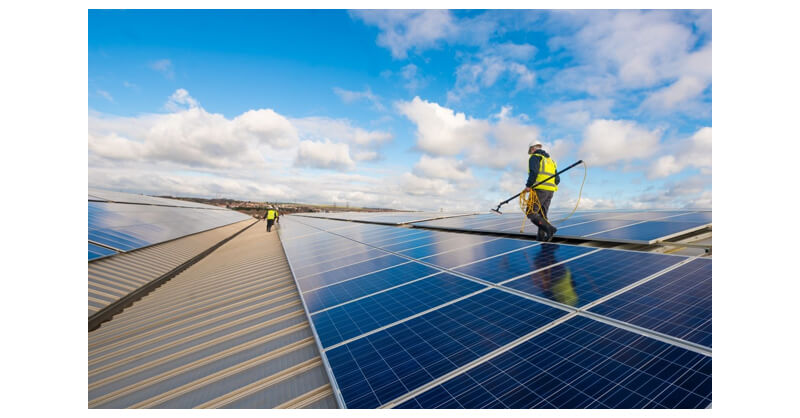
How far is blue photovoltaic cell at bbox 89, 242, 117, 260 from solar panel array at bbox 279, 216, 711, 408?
1034 centimetres

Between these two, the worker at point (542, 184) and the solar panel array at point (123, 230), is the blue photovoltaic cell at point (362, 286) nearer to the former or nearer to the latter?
the worker at point (542, 184)

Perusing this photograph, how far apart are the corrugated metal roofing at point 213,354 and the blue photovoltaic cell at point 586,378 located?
161cm

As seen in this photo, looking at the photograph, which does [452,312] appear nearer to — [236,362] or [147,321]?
[236,362]

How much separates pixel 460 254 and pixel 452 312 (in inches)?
148

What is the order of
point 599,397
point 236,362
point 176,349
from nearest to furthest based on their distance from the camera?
point 599,397 < point 236,362 < point 176,349

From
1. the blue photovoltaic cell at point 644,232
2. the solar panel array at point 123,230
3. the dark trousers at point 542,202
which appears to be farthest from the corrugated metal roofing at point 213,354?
the blue photovoltaic cell at point 644,232

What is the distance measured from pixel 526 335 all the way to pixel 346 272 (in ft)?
16.1

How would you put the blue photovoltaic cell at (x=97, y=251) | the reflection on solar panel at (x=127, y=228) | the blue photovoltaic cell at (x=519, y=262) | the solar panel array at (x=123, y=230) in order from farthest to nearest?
the reflection on solar panel at (x=127, y=228) → the solar panel array at (x=123, y=230) → the blue photovoltaic cell at (x=97, y=251) → the blue photovoltaic cell at (x=519, y=262)

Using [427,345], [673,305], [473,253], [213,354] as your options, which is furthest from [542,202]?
[213,354]

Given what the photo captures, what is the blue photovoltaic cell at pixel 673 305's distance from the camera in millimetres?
2994

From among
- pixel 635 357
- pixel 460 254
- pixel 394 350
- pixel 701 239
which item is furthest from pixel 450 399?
pixel 701 239

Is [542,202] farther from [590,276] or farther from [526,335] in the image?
[526,335]

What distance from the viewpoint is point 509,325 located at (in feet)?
11.4

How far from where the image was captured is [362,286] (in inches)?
230
